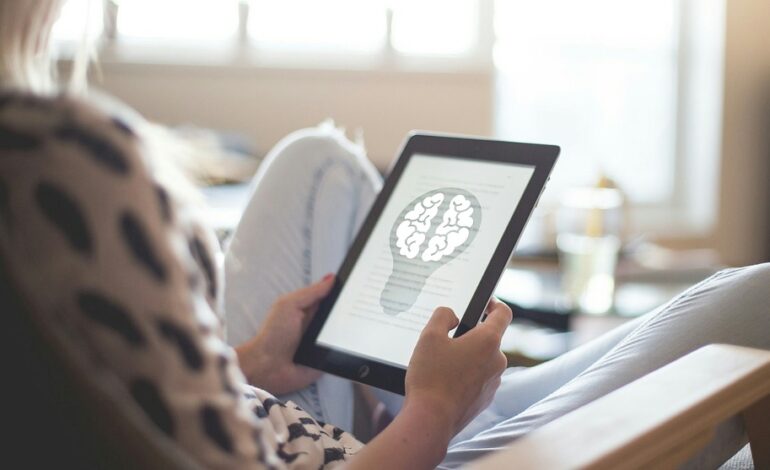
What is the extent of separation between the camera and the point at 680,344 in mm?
1000

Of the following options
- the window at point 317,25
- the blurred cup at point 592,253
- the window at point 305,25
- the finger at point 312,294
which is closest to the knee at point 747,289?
the finger at point 312,294

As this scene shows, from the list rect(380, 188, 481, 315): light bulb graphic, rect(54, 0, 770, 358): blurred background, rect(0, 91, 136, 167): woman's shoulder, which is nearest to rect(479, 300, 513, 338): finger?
rect(380, 188, 481, 315): light bulb graphic

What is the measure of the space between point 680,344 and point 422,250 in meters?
0.32

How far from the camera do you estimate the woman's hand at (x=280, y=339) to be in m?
1.24

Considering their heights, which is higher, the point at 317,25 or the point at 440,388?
the point at 317,25

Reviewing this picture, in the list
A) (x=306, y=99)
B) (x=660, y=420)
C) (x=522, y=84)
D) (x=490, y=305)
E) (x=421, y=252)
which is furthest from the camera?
(x=522, y=84)

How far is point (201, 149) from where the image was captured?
0.82 meters

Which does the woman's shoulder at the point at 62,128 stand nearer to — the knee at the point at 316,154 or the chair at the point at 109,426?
the chair at the point at 109,426

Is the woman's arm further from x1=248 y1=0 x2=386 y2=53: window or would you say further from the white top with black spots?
x1=248 y1=0 x2=386 y2=53: window

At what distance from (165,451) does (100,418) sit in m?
0.05

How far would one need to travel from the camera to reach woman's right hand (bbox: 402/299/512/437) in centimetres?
91

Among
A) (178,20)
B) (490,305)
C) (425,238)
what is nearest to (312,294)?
(425,238)

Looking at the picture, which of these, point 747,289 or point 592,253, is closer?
point 747,289

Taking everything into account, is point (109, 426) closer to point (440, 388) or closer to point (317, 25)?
point (440, 388)
